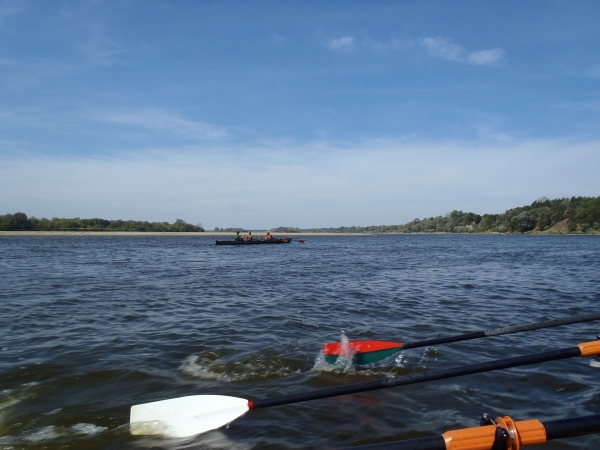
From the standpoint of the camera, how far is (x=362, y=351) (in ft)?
23.0

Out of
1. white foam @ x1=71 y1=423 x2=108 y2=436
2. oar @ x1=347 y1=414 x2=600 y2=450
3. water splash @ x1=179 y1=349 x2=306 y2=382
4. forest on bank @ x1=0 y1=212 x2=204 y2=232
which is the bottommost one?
white foam @ x1=71 y1=423 x2=108 y2=436

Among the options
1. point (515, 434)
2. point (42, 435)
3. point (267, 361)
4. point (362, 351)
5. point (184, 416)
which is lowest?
point (42, 435)

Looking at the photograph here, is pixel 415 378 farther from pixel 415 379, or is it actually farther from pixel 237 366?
pixel 237 366

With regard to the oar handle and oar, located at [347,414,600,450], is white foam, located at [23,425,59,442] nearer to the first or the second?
the oar handle

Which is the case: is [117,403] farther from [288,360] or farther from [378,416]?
[378,416]

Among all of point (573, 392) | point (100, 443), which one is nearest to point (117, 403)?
point (100, 443)

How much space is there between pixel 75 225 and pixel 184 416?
118 m

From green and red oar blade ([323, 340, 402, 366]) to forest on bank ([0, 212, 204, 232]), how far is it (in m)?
112

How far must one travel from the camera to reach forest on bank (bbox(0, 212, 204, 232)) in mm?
97281

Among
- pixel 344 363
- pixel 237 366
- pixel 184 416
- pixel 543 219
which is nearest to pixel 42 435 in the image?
pixel 184 416

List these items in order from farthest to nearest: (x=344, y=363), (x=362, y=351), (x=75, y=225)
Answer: (x=75, y=225)
(x=344, y=363)
(x=362, y=351)

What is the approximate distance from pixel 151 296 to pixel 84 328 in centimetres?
484

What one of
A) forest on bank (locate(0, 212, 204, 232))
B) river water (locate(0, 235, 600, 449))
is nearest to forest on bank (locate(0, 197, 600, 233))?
forest on bank (locate(0, 212, 204, 232))

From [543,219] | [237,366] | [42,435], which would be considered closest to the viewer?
[42,435]
